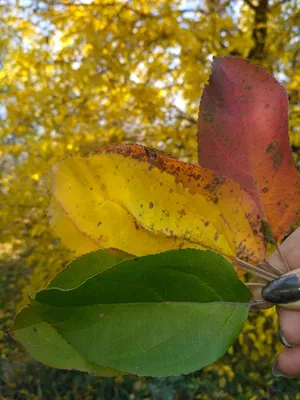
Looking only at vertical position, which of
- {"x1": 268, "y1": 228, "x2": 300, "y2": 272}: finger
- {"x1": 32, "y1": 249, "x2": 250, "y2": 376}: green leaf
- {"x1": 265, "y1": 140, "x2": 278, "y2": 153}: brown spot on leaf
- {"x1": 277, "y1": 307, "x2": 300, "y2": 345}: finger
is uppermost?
{"x1": 265, "y1": 140, "x2": 278, "y2": 153}: brown spot on leaf

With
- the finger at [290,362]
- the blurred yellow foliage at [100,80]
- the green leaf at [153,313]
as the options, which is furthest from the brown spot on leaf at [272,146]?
the blurred yellow foliage at [100,80]

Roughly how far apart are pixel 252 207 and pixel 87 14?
1434 mm

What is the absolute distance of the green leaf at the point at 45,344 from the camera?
0.44m

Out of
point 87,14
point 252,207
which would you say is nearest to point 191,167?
point 252,207

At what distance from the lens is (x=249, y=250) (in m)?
0.47

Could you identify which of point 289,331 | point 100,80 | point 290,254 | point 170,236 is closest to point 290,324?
point 289,331

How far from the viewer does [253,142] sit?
1.67 ft

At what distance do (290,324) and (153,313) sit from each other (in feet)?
0.82

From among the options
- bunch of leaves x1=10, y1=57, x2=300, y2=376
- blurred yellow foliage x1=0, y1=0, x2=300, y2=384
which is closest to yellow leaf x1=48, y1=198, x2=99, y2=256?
bunch of leaves x1=10, y1=57, x2=300, y2=376

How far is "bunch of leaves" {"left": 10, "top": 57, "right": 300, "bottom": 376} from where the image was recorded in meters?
0.39

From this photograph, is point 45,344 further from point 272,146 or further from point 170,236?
point 272,146

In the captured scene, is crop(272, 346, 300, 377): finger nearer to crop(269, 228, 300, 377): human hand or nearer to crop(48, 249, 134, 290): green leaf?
crop(269, 228, 300, 377): human hand

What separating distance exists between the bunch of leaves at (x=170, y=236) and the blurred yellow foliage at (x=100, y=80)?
1.11 meters

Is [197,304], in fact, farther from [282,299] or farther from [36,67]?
[36,67]
